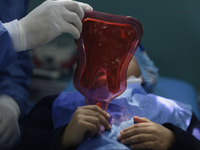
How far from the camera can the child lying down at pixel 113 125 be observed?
1.91 ft

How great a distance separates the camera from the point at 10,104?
847mm

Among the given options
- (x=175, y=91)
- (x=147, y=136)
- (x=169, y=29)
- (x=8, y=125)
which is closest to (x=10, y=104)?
(x=8, y=125)

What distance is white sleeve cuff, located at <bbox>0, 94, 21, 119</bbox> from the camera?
0.82 metres

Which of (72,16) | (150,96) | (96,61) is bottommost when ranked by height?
Answer: (150,96)

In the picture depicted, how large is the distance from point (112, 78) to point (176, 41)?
98 centimetres

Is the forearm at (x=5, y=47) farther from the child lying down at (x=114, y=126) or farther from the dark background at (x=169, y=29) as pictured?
the dark background at (x=169, y=29)

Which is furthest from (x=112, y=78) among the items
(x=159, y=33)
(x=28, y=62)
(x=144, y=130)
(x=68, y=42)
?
(x=68, y=42)

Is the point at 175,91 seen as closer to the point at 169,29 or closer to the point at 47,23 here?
the point at 169,29

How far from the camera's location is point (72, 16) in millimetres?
627

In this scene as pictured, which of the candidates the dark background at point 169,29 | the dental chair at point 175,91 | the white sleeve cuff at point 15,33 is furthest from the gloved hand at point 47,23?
the dark background at point 169,29

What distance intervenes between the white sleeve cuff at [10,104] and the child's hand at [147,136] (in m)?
0.45

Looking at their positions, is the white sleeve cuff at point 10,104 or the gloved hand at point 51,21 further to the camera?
the white sleeve cuff at point 10,104

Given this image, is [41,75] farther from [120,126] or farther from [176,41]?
[120,126]

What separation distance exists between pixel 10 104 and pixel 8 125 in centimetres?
10
